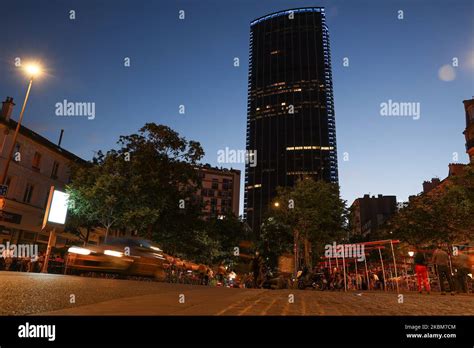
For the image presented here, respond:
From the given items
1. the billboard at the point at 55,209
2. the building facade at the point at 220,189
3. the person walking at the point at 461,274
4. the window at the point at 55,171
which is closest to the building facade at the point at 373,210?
the building facade at the point at 220,189

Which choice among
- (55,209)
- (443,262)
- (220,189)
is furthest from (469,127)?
(220,189)

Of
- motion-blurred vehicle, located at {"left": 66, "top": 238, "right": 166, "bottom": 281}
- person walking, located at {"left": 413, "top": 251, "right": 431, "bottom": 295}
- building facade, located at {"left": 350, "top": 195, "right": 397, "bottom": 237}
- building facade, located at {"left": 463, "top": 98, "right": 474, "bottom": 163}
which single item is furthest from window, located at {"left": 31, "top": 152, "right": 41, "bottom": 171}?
building facade, located at {"left": 350, "top": 195, "right": 397, "bottom": 237}

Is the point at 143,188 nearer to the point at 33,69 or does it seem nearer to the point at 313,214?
the point at 33,69

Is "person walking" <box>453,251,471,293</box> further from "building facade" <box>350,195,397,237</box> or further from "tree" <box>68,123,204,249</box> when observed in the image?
"building facade" <box>350,195,397,237</box>

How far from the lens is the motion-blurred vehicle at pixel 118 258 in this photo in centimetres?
1305

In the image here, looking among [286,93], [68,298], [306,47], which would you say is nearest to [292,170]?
[286,93]

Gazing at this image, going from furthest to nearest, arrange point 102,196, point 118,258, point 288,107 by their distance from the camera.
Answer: point 288,107
point 102,196
point 118,258

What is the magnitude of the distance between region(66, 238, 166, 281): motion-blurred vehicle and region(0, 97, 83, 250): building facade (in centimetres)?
1668

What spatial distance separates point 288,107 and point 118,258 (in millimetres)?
132290

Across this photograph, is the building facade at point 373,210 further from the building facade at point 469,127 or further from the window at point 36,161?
the window at point 36,161

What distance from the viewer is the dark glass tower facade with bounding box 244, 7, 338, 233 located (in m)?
133

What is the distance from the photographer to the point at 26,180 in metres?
29.7

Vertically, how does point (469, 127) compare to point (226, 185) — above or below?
below

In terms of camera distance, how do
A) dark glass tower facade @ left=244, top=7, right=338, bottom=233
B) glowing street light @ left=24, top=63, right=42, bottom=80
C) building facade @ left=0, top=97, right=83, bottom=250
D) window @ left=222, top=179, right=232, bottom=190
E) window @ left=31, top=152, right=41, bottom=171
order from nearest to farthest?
glowing street light @ left=24, top=63, right=42, bottom=80 → building facade @ left=0, top=97, right=83, bottom=250 → window @ left=31, top=152, right=41, bottom=171 → window @ left=222, top=179, right=232, bottom=190 → dark glass tower facade @ left=244, top=7, right=338, bottom=233
